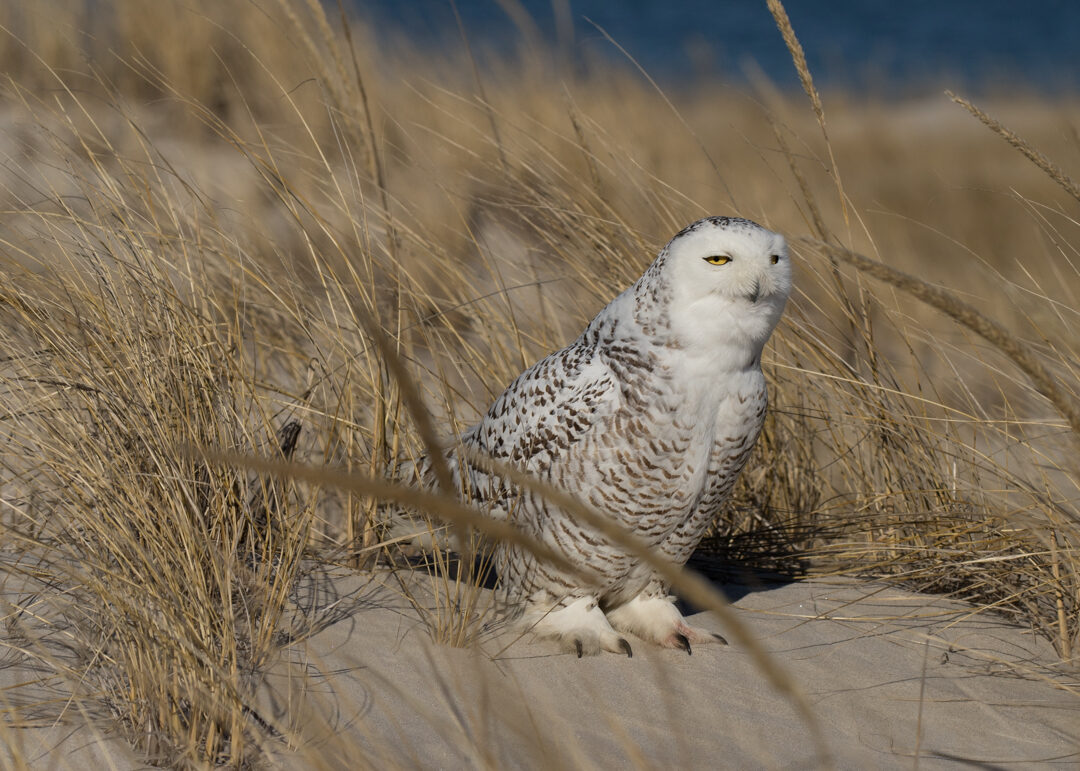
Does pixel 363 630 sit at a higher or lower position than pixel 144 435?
lower

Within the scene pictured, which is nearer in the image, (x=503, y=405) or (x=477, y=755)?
(x=477, y=755)

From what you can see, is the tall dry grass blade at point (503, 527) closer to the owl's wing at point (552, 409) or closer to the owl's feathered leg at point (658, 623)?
the owl's wing at point (552, 409)

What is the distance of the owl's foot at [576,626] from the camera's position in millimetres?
2402

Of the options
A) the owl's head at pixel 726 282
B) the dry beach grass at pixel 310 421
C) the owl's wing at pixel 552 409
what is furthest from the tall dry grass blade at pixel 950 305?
the owl's wing at pixel 552 409

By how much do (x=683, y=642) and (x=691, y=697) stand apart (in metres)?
0.20

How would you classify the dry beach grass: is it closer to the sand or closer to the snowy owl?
the sand

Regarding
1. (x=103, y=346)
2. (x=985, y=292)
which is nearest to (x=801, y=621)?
(x=103, y=346)

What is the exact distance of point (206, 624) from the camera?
6.26 feet

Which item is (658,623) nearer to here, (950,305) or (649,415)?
(649,415)

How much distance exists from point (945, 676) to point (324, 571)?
1.49 m

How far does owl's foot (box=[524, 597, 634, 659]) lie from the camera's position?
7.88 feet

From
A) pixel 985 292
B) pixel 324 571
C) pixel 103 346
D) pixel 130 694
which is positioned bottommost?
pixel 130 694

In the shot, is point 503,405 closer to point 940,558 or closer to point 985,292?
point 940,558

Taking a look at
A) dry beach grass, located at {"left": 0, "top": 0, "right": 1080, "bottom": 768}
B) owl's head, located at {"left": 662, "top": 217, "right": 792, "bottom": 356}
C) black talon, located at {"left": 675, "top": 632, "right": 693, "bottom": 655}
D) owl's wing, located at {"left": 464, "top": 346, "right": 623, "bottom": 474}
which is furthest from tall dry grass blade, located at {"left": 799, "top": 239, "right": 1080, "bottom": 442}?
black talon, located at {"left": 675, "top": 632, "right": 693, "bottom": 655}
